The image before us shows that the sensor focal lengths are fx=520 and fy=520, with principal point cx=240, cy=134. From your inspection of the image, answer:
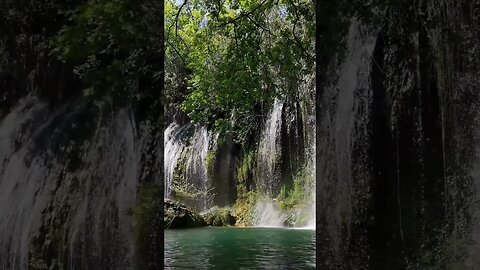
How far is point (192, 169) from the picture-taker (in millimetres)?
18797

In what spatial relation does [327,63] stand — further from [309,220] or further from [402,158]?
[309,220]

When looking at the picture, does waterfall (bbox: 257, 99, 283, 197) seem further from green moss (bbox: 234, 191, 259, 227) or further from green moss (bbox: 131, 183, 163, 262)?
green moss (bbox: 131, 183, 163, 262)

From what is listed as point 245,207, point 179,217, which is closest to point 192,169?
point 245,207

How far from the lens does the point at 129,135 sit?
2666 mm

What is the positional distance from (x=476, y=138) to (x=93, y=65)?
1.99 m

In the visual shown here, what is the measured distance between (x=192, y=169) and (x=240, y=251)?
9527mm

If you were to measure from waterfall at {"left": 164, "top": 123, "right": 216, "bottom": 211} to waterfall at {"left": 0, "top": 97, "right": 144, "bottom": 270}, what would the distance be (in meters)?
15.8

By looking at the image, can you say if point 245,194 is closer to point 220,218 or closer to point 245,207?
point 245,207

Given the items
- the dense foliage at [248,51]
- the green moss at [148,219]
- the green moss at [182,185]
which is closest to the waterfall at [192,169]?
the green moss at [182,185]

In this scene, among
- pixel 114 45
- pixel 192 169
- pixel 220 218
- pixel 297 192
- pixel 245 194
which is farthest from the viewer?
pixel 192 169

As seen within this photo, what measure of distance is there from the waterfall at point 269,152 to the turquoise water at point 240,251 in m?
3.78

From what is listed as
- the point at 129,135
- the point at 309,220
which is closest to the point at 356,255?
the point at 129,135

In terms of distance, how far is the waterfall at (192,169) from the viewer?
18.5 meters

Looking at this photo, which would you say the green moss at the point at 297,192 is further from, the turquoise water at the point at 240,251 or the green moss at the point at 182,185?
the green moss at the point at 182,185
